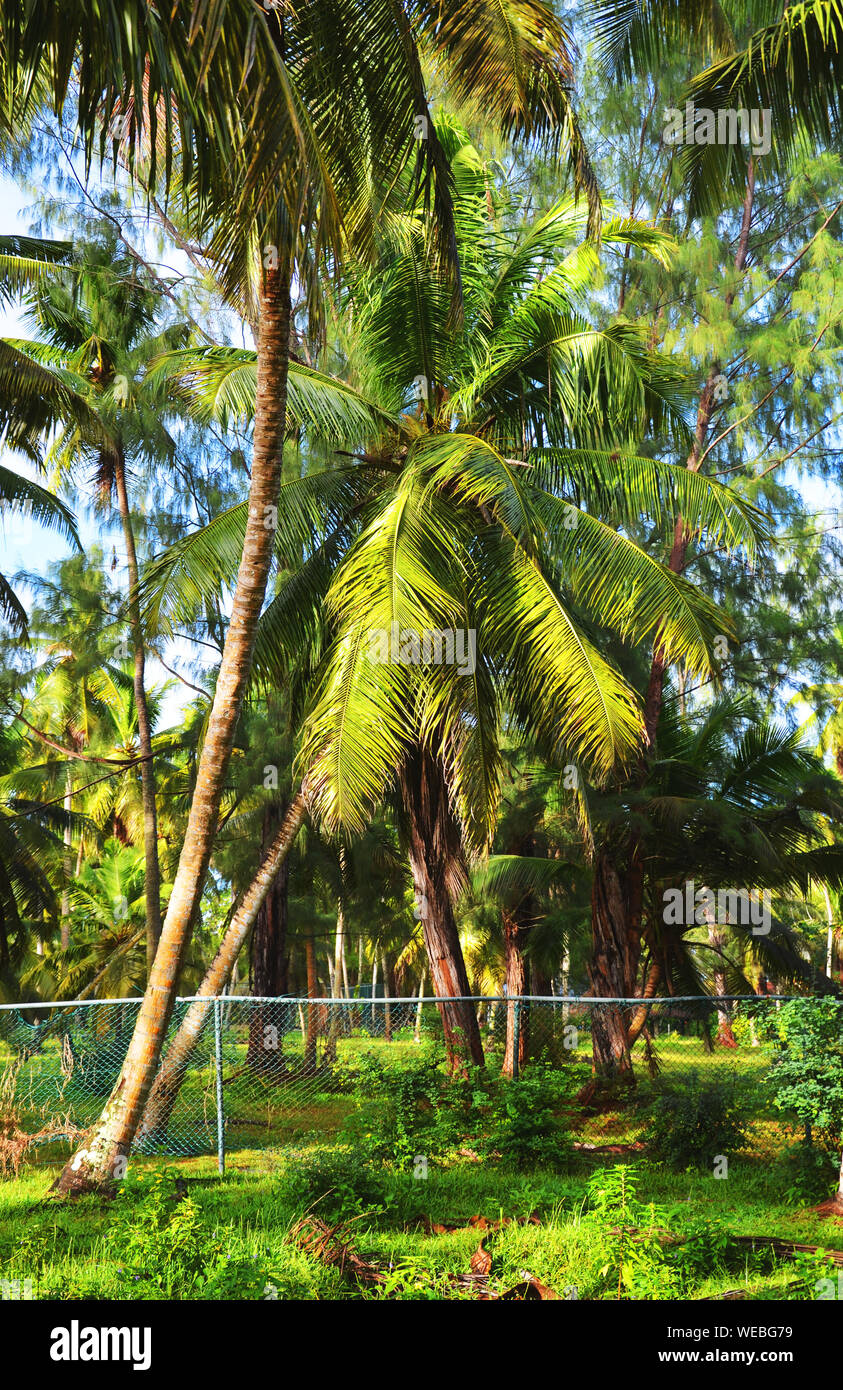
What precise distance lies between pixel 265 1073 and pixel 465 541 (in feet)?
20.6

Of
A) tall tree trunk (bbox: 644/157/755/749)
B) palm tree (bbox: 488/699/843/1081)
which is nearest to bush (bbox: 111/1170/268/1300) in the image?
palm tree (bbox: 488/699/843/1081)

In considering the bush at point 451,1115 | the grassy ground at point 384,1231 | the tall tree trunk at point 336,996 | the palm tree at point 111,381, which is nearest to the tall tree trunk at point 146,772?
the palm tree at point 111,381

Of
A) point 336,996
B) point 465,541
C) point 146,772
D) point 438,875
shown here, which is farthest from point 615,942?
point 336,996

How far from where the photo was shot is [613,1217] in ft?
18.5

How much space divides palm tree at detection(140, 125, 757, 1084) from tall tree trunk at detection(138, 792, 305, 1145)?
4.84 ft

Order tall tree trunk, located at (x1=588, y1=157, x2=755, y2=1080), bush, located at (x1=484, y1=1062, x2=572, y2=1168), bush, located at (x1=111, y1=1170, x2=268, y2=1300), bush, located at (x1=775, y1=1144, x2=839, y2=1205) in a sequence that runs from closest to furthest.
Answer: bush, located at (x1=111, y1=1170, x2=268, y2=1300)
bush, located at (x1=775, y1=1144, x2=839, y2=1205)
bush, located at (x1=484, y1=1062, x2=572, y2=1168)
tall tree trunk, located at (x1=588, y1=157, x2=755, y2=1080)

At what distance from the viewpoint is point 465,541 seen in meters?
10.9

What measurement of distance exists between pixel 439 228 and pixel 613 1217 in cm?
632

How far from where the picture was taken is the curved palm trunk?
7328mm

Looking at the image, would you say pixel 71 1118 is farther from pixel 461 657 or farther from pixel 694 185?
pixel 694 185

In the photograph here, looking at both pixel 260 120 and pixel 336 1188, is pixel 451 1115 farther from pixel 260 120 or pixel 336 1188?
pixel 260 120

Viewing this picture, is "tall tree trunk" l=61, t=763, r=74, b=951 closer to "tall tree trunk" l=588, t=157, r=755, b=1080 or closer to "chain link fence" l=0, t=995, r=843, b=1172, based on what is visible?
"chain link fence" l=0, t=995, r=843, b=1172

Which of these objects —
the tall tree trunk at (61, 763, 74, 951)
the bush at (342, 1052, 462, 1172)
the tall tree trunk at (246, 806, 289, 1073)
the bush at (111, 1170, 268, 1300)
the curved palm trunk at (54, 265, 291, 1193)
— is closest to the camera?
the bush at (111, 1170, 268, 1300)

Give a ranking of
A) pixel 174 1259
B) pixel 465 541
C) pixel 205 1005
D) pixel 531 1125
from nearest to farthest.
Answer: pixel 174 1259, pixel 531 1125, pixel 205 1005, pixel 465 541
